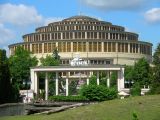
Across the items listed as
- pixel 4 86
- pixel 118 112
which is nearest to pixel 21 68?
pixel 4 86

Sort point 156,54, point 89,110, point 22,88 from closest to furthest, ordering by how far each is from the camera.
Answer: point 89,110 → point 156,54 → point 22,88

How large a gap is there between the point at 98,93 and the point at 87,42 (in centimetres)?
8572

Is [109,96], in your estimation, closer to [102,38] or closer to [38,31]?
[102,38]

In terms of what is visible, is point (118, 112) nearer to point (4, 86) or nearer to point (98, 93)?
point (4, 86)

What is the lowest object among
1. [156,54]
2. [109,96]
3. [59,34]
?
[109,96]

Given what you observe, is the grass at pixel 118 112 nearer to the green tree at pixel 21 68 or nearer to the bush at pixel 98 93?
the bush at pixel 98 93

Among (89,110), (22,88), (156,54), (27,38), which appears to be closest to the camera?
(89,110)

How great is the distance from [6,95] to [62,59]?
303 ft

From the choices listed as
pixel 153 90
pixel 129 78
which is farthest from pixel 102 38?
pixel 153 90

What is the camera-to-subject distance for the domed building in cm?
15738

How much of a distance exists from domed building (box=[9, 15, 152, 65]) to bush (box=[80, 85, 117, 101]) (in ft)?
260

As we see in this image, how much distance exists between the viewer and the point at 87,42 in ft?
515

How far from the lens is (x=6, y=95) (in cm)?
6494

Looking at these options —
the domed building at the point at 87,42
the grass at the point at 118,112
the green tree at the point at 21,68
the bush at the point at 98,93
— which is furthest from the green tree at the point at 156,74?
the domed building at the point at 87,42
